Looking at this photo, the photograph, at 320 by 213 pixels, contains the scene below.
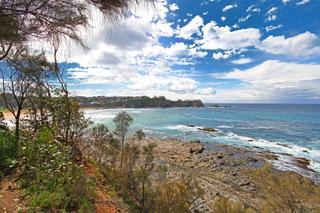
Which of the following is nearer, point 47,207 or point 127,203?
point 47,207

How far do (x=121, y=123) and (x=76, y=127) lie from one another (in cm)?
753

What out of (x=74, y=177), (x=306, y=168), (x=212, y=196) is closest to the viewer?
(x=74, y=177)

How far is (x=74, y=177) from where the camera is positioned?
6.57m

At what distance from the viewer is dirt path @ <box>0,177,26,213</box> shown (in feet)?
16.1

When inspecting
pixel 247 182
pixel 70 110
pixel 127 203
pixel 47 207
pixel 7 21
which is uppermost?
pixel 7 21

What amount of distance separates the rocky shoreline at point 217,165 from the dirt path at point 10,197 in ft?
40.6

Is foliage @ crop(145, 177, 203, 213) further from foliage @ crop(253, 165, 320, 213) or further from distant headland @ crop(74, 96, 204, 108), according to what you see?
distant headland @ crop(74, 96, 204, 108)

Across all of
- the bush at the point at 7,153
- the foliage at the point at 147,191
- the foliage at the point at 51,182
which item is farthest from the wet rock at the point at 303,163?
the bush at the point at 7,153

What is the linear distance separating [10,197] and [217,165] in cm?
2350

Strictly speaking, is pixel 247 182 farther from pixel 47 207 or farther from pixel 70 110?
pixel 47 207

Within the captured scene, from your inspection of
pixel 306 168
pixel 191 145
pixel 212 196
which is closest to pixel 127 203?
pixel 212 196

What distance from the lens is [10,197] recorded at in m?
5.40

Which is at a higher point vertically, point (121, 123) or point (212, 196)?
point (121, 123)

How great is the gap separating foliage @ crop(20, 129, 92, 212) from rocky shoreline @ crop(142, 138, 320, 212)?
11372 mm
